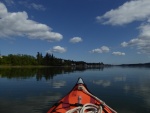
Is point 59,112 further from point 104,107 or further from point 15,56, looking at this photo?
point 15,56

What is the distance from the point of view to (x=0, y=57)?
519ft

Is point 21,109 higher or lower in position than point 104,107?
lower

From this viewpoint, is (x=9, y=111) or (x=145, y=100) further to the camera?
(x=145, y=100)

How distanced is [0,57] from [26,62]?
26.6 meters

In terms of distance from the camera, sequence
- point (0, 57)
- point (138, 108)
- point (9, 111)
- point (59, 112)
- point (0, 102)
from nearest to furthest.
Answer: point (59, 112)
point (9, 111)
point (138, 108)
point (0, 102)
point (0, 57)

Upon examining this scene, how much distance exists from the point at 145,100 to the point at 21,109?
10884mm

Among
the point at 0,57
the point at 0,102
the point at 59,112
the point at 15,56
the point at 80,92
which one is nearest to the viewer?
the point at 59,112

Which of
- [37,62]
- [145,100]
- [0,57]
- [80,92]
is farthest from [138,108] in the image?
[37,62]

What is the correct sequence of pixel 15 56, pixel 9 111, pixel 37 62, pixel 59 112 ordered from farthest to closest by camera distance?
pixel 37 62, pixel 15 56, pixel 9 111, pixel 59 112

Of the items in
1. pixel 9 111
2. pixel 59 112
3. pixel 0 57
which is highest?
pixel 0 57

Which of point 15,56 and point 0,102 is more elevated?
point 15,56

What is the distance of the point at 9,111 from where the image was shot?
15391 millimetres

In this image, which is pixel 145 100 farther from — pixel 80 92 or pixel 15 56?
Answer: pixel 15 56

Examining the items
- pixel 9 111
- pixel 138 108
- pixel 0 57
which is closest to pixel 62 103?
pixel 9 111
